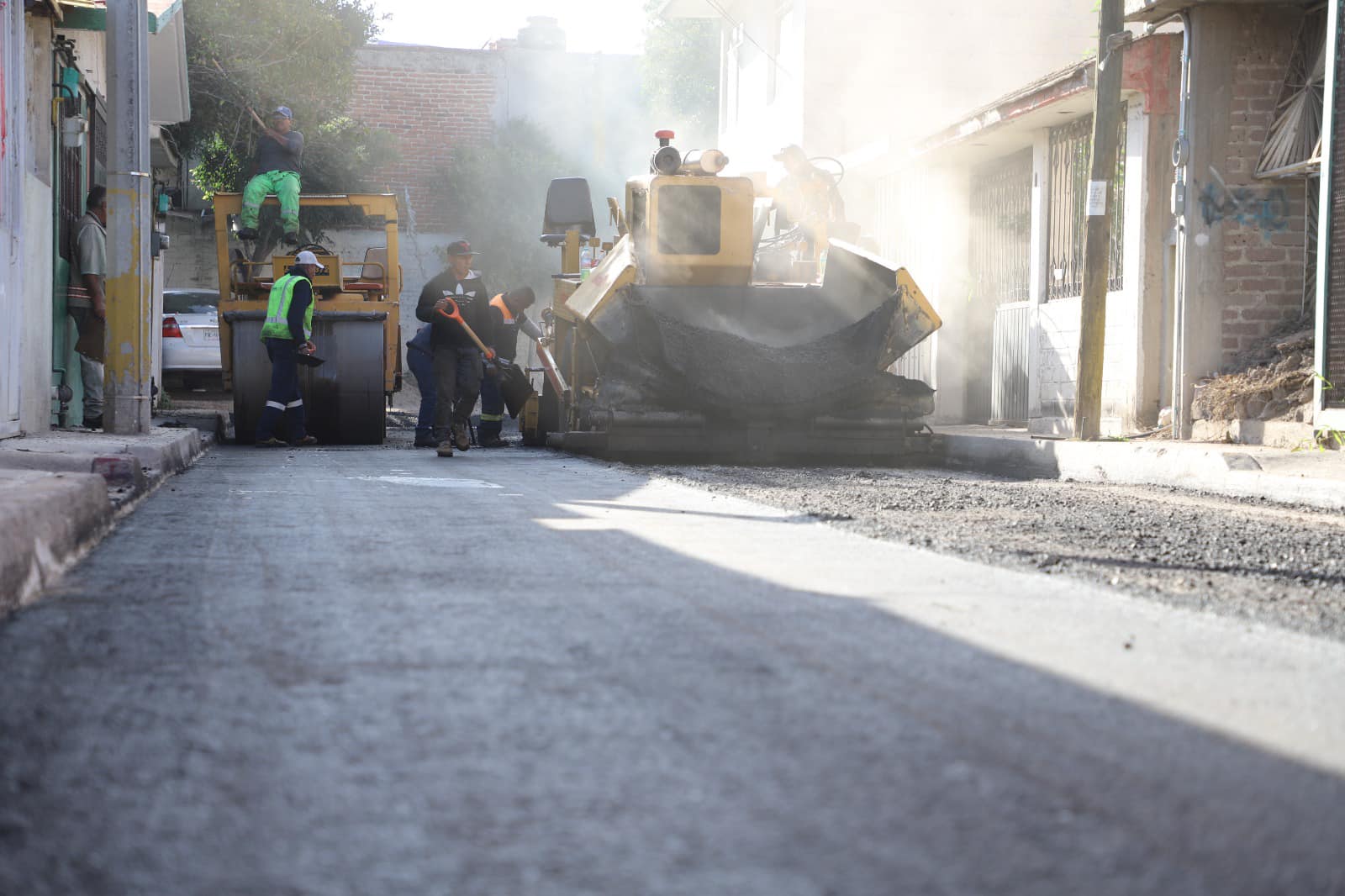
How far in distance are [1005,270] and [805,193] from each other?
16.4 feet

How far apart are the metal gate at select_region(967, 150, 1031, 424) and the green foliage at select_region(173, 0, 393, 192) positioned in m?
9.95

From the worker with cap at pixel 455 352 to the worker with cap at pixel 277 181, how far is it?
212 centimetres

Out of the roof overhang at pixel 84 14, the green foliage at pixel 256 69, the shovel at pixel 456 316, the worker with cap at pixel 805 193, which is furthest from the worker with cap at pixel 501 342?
the green foliage at pixel 256 69

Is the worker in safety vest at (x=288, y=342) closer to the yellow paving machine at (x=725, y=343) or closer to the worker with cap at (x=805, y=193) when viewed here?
the yellow paving machine at (x=725, y=343)

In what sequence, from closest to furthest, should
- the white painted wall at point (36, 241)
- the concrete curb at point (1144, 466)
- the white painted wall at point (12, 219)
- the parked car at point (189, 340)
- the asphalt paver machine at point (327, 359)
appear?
the concrete curb at point (1144, 466), the white painted wall at point (12, 219), the white painted wall at point (36, 241), the asphalt paver machine at point (327, 359), the parked car at point (189, 340)

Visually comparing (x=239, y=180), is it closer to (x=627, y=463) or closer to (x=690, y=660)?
(x=627, y=463)

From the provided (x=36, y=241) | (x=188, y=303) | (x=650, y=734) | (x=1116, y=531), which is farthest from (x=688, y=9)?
(x=650, y=734)

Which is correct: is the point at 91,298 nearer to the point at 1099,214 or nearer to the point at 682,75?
the point at 1099,214

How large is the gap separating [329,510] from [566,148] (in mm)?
32024

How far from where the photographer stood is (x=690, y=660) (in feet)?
10.8

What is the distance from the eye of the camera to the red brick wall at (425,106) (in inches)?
1352

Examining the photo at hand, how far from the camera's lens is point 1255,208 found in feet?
42.3

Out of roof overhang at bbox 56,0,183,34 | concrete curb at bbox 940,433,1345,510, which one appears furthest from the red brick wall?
concrete curb at bbox 940,433,1345,510

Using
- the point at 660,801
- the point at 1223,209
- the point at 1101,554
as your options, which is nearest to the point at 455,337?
the point at 1223,209
